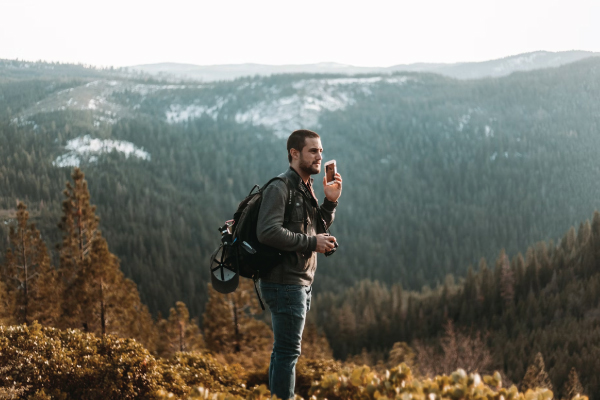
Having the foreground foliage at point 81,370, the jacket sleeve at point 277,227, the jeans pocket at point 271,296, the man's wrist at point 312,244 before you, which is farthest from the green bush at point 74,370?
the man's wrist at point 312,244

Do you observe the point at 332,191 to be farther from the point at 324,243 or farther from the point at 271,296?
the point at 271,296

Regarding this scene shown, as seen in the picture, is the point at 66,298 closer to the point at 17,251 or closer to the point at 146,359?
the point at 17,251

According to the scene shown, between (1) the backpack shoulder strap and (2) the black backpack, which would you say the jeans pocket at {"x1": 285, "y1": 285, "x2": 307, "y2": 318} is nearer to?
(2) the black backpack

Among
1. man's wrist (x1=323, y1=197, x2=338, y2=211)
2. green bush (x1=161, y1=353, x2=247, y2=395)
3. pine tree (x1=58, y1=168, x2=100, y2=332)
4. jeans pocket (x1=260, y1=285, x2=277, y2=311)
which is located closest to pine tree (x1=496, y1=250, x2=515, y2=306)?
pine tree (x1=58, y1=168, x2=100, y2=332)

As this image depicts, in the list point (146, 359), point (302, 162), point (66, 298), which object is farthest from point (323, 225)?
point (66, 298)

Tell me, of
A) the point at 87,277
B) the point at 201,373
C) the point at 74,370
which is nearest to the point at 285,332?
the point at 74,370

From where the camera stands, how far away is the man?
6402mm

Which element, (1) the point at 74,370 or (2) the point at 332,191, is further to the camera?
(1) the point at 74,370

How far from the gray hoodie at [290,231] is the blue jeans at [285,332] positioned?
0.47 feet

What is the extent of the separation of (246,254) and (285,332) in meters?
1.02

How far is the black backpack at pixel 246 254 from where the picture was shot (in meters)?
6.54

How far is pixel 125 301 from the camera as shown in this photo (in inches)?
1252

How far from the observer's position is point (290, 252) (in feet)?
21.7

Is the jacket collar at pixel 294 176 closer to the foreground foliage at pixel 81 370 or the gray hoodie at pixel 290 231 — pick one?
the gray hoodie at pixel 290 231
